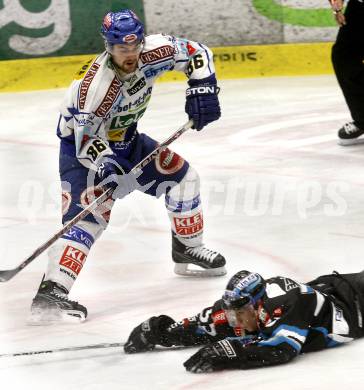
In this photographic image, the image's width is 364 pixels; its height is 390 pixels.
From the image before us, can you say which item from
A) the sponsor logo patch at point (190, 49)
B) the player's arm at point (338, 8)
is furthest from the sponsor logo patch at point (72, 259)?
the player's arm at point (338, 8)

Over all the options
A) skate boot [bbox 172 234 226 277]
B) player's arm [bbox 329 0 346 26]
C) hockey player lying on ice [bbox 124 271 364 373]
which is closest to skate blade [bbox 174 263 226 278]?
skate boot [bbox 172 234 226 277]

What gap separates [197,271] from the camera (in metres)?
5.84

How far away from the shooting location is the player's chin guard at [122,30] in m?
5.20

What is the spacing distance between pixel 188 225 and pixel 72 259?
2.52 ft

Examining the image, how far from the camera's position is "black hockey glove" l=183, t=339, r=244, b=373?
14.0ft

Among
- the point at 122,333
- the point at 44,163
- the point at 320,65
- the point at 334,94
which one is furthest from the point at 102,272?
the point at 320,65

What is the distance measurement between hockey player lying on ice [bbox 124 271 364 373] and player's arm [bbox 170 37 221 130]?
1.21 m

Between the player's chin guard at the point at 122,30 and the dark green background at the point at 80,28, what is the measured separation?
582 cm

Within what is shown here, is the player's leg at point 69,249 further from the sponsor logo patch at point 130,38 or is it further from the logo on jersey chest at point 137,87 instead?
the sponsor logo patch at point 130,38

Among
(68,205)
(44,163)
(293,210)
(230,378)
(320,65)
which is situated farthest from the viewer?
(320,65)

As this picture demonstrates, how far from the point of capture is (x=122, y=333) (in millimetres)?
4953

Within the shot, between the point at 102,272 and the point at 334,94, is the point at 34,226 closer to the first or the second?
the point at 102,272

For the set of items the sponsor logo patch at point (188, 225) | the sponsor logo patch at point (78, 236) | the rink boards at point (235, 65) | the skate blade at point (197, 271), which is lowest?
the rink boards at point (235, 65)

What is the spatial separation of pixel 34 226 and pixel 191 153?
193cm
